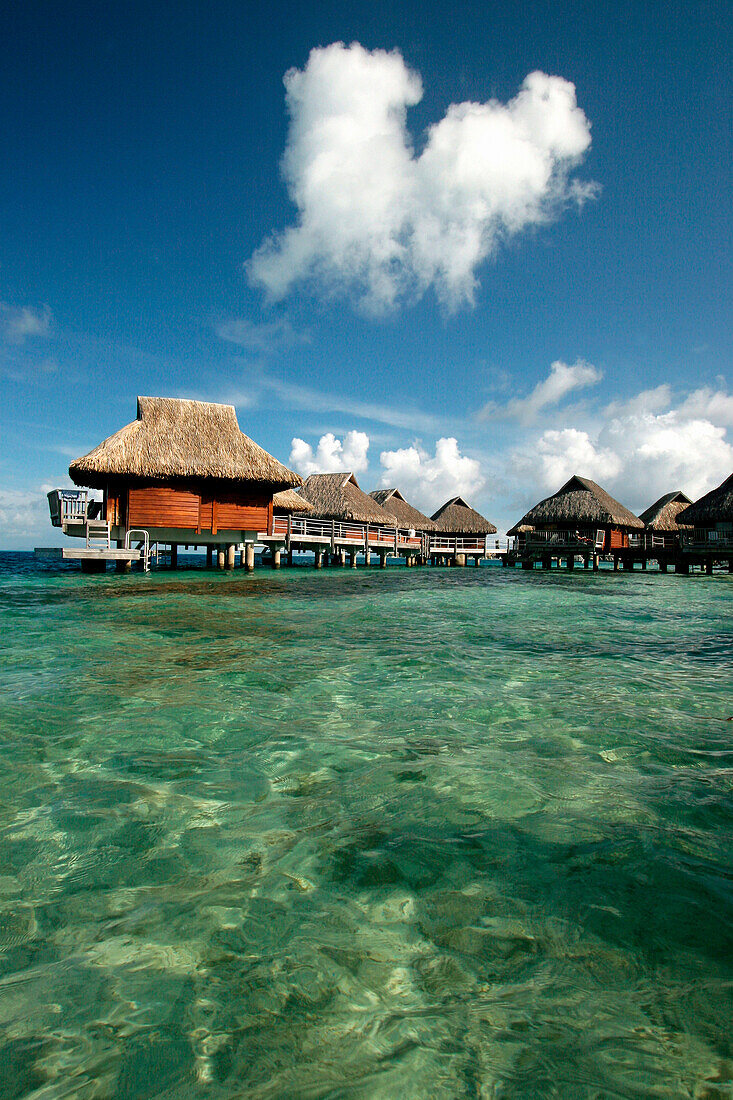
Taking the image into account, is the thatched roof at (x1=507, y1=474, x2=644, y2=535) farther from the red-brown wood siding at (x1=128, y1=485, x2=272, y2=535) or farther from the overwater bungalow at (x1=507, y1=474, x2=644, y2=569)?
the red-brown wood siding at (x1=128, y1=485, x2=272, y2=535)

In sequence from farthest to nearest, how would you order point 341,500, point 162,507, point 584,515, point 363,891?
point 584,515, point 341,500, point 162,507, point 363,891

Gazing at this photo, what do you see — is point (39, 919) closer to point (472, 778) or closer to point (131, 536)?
point (472, 778)

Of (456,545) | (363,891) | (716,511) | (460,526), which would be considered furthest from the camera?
(460,526)

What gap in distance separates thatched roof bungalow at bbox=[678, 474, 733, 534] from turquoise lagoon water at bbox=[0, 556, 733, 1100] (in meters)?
34.0

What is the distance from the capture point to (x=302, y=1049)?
4.85 ft

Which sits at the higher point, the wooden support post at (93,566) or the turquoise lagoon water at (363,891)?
the wooden support post at (93,566)

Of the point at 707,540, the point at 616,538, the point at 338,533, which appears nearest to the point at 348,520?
the point at 338,533

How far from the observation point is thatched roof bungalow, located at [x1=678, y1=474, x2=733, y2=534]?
3350cm

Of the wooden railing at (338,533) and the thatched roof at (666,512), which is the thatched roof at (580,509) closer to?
the thatched roof at (666,512)

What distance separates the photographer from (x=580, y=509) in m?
38.6

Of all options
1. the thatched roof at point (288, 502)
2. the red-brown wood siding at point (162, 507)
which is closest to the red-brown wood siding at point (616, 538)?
the thatched roof at point (288, 502)

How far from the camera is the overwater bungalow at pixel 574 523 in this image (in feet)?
124

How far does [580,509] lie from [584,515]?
597 mm

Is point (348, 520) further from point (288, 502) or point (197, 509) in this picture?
point (197, 509)
